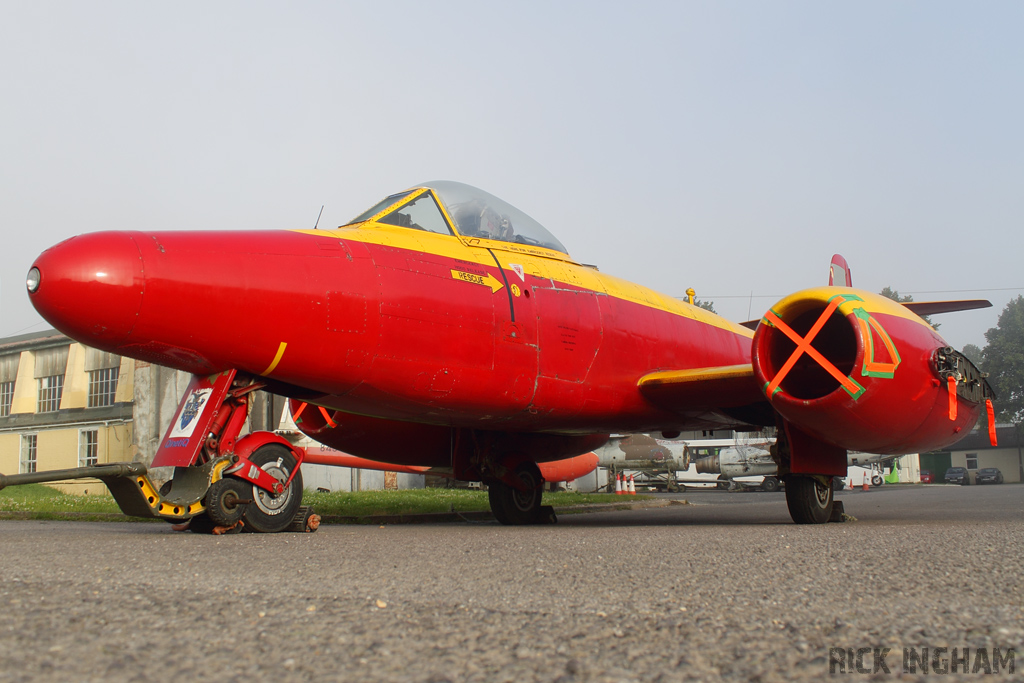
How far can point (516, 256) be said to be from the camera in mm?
7449

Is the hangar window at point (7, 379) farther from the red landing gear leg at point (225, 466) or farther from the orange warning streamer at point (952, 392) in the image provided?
the orange warning streamer at point (952, 392)

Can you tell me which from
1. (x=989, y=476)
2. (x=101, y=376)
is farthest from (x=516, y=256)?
(x=989, y=476)

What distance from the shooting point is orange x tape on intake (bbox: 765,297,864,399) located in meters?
6.32

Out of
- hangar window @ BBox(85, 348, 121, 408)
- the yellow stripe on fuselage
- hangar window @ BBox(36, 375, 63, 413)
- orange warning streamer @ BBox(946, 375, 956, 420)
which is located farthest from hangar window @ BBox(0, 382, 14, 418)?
orange warning streamer @ BBox(946, 375, 956, 420)

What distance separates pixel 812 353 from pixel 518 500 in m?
3.97

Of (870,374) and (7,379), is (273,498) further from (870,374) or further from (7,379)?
(7,379)

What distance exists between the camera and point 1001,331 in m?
76.6

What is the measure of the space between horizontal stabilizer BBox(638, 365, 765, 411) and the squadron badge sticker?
172 inches

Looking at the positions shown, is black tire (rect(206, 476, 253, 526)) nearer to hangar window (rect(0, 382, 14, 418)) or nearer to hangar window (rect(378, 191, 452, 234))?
hangar window (rect(378, 191, 452, 234))

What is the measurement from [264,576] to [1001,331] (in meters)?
88.8

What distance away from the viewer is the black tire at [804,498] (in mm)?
7508

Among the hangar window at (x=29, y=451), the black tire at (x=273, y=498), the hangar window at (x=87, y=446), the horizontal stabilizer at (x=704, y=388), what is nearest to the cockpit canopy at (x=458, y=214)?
the horizontal stabilizer at (x=704, y=388)

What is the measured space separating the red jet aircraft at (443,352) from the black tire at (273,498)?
15 millimetres

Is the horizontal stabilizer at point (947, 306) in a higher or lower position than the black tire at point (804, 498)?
higher
